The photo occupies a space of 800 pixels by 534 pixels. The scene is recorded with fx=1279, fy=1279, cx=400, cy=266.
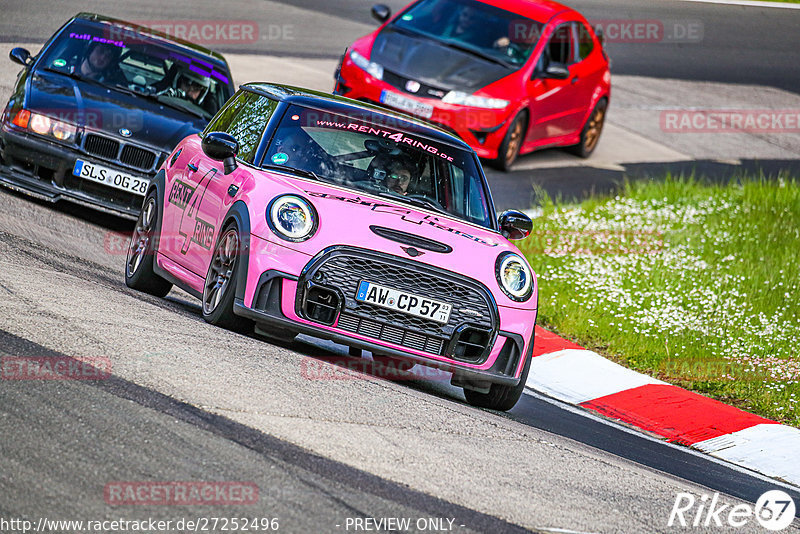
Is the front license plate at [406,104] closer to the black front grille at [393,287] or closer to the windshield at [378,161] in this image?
the windshield at [378,161]

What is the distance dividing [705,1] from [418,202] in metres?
24.2

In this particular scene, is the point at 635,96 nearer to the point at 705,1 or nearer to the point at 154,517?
the point at 705,1

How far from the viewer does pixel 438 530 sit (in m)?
4.73

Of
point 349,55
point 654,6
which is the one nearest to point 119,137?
point 349,55

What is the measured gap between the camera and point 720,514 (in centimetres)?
592

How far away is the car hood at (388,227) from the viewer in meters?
7.01

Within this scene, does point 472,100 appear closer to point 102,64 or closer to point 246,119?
point 102,64

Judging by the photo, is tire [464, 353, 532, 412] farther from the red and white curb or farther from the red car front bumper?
the red car front bumper

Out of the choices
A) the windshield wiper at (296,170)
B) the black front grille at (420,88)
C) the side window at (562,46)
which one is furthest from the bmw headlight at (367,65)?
the windshield wiper at (296,170)

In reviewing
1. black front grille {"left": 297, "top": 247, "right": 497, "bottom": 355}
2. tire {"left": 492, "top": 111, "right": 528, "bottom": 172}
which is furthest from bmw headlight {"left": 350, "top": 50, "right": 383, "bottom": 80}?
black front grille {"left": 297, "top": 247, "right": 497, "bottom": 355}

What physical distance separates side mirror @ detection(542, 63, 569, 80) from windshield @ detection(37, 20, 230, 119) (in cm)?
468

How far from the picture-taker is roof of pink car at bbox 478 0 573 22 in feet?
52.5

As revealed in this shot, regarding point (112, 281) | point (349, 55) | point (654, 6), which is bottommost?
point (112, 281)

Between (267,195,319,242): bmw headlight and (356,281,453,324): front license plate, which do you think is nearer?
(356,281,453,324): front license plate
